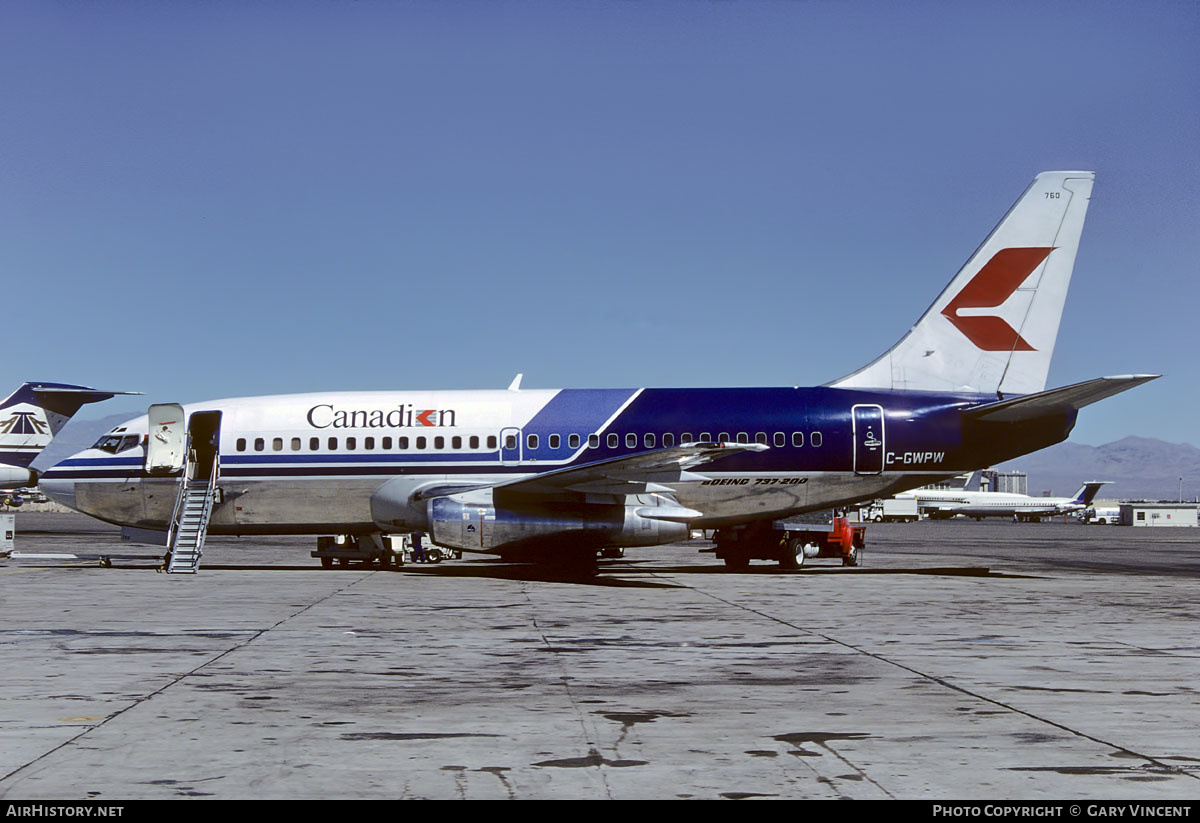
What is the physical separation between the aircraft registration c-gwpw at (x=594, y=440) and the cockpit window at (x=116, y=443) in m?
0.04

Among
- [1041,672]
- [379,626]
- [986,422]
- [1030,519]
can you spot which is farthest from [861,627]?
[1030,519]

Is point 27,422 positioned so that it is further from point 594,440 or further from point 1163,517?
point 1163,517

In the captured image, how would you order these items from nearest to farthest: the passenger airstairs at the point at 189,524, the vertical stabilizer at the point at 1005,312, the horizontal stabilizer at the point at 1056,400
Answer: the horizontal stabilizer at the point at 1056,400 → the passenger airstairs at the point at 189,524 → the vertical stabilizer at the point at 1005,312

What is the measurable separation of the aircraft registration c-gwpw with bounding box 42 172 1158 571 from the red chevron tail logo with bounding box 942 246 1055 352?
44 mm

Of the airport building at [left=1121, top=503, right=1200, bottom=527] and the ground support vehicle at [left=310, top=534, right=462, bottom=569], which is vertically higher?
the airport building at [left=1121, top=503, right=1200, bottom=527]

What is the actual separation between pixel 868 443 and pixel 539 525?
8.64 metres

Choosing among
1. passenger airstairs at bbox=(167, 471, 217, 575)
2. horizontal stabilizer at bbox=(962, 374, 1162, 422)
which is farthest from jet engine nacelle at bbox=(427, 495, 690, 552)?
horizontal stabilizer at bbox=(962, 374, 1162, 422)

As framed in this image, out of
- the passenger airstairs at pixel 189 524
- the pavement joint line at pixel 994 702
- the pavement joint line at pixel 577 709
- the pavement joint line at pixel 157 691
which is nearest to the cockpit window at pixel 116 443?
the passenger airstairs at pixel 189 524

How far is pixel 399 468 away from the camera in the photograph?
93.0 ft

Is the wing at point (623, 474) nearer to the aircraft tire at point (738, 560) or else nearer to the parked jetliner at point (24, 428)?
the aircraft tire at point (738, 560)

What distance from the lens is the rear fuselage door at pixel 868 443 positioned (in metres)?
28.6

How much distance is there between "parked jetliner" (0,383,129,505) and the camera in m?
46.7

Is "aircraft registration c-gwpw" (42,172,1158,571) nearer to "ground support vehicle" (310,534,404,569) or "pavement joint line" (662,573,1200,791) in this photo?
"ground support vehicle" (310,534,404,569)
